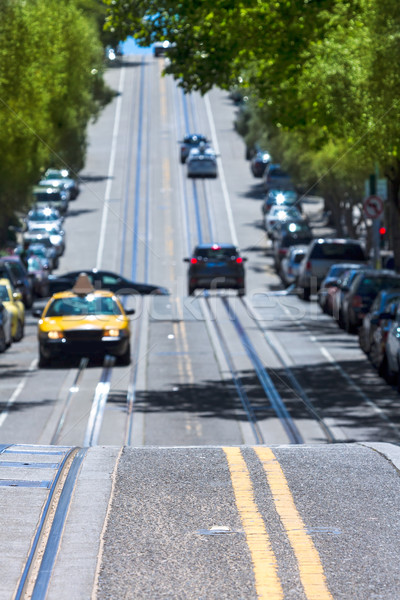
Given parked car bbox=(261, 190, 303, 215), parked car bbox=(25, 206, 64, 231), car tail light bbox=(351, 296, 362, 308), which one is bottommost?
car tail light bbox=(351, 296, 362, 308)

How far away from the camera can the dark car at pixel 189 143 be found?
88.2 metres

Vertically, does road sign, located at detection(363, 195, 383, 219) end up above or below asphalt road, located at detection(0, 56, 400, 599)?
above

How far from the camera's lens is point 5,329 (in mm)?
27609

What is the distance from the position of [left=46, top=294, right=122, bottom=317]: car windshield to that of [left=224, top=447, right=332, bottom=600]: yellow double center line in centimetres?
1554

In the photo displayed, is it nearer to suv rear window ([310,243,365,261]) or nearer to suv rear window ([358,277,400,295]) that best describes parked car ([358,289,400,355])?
suv rear window ([358,277,400,295])

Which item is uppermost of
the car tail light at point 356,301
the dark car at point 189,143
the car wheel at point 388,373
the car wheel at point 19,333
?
the dark car at point 189,143

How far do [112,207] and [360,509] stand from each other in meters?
68.8

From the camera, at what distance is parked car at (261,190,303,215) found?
232 feet

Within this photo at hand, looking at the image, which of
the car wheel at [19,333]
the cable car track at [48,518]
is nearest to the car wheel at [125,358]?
the car wheel at [19,333]

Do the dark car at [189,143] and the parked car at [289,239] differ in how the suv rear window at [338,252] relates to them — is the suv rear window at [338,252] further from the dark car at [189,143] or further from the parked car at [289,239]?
the dark car at [189,143]

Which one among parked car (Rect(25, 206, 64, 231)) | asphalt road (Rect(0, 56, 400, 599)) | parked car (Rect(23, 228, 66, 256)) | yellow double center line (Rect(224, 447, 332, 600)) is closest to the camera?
yellow double center line (Rect(224, 447, 332, 600))

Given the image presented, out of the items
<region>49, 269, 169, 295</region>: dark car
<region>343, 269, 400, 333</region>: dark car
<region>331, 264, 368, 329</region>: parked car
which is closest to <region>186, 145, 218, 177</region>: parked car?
<region>49, 269, 169, 295</region>: dark car

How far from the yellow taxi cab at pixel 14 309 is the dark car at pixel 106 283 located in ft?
32.4

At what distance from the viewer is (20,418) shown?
59.5ft
